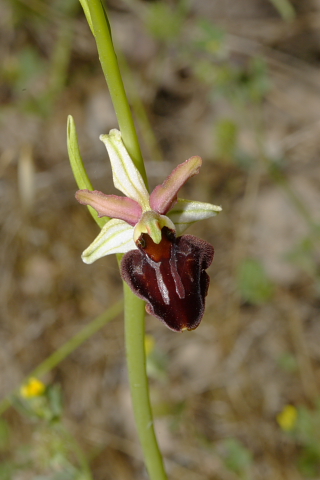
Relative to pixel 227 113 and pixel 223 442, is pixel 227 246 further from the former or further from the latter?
pixel 223 442

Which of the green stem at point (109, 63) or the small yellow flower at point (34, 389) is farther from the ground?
the green stem at point (109, 63)

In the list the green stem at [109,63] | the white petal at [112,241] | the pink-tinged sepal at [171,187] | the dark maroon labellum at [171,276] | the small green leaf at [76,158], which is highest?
the green stem at [109,63]

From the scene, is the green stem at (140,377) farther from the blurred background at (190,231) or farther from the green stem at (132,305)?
the blurred background at (190,231)

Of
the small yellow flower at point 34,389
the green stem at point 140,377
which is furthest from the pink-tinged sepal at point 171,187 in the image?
the small yellow flower at point 34,389

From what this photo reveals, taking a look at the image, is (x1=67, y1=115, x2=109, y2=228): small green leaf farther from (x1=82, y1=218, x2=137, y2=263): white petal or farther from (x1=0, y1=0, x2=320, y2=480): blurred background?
(x1=0, y1=0, x2=320, y2=480): blurred background

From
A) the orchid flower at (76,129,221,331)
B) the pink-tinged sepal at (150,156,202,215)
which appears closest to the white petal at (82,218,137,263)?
the orchid flower at (76,129,221,331)

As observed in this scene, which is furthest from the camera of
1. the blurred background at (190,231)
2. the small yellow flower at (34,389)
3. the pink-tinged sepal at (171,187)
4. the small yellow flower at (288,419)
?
the blurred background at (190,231)
